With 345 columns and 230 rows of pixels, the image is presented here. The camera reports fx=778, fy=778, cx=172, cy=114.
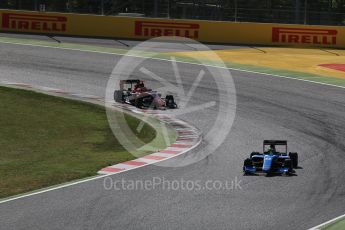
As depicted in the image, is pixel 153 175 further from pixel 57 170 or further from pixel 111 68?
pixel 111 68

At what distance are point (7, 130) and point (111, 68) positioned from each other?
1222 centimetres

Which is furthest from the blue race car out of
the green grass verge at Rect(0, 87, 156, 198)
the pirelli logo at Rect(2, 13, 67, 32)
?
the pirelli logo at Rect(2, 13, 67, 32)

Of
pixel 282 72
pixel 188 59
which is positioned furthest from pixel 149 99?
pixel 188 59

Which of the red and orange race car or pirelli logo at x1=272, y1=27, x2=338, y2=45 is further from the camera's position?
pirelli logo at x1=272, y1=27, x2=338, y2=45

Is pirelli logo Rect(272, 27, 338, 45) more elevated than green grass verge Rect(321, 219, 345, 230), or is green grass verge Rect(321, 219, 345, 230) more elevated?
pirelli logo Rect(272, 27, 338, 45)

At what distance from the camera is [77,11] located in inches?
1763

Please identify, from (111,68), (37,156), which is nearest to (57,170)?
(37,156)

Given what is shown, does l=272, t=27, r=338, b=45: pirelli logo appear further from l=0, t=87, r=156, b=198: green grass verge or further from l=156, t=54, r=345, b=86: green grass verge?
l=0, t=87, r=156, b=198: green grass verge

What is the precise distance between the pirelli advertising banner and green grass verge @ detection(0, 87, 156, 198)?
1630 cm

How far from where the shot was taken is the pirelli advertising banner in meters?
42.9

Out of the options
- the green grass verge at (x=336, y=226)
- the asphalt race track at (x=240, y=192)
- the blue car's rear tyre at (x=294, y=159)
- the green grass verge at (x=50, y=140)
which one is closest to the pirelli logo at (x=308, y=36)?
the asphalt race track at (x=240, y=192)

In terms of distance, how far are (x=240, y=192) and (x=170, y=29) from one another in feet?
92.1

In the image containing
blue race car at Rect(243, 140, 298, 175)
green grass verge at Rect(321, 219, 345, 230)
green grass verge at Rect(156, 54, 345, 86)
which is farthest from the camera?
green grass verge at Rect(156, 54, 345, 86)

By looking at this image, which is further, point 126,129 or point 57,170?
point 126,129
